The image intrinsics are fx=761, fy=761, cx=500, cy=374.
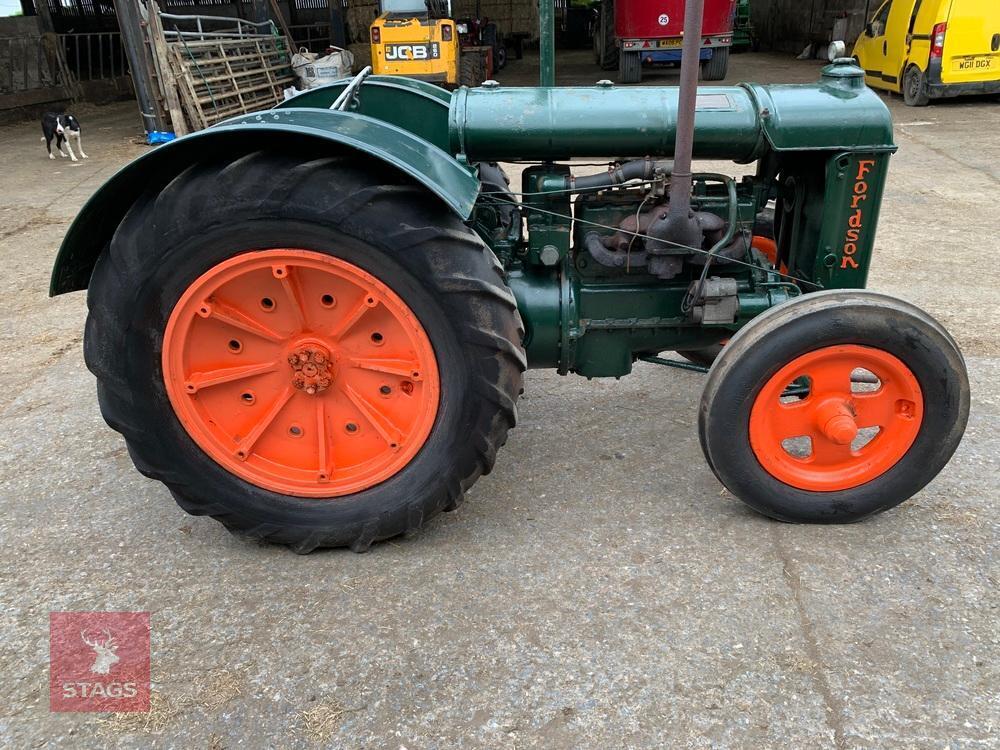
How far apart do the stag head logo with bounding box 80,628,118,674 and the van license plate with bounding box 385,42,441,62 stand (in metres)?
10.5

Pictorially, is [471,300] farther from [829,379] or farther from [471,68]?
[471,68]

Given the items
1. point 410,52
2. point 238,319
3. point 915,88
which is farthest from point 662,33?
point 238,319

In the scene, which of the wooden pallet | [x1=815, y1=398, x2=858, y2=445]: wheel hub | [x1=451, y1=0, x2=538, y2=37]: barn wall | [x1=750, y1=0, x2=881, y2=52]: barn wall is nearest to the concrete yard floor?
[x1=815, y1=398, x2=858, y2=445]: wheel hub

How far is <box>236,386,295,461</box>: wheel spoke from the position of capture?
7.56 feet

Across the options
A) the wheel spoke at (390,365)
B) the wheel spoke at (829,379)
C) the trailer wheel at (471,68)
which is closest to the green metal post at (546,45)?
the wheel spoke at (390,365)

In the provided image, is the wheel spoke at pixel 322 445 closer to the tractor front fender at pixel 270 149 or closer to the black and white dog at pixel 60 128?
the tractor front fender at pixel 270 149

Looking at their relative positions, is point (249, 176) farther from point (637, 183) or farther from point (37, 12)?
point (37, 12)

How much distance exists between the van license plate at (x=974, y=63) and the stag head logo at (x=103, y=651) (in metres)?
11.3

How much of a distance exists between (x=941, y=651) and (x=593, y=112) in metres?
1.81

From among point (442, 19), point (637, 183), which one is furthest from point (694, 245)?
point (442, 19)

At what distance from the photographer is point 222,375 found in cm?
225

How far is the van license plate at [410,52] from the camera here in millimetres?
11086

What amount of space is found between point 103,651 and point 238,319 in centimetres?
→ 97

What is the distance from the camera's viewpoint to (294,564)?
2352 millimetres
